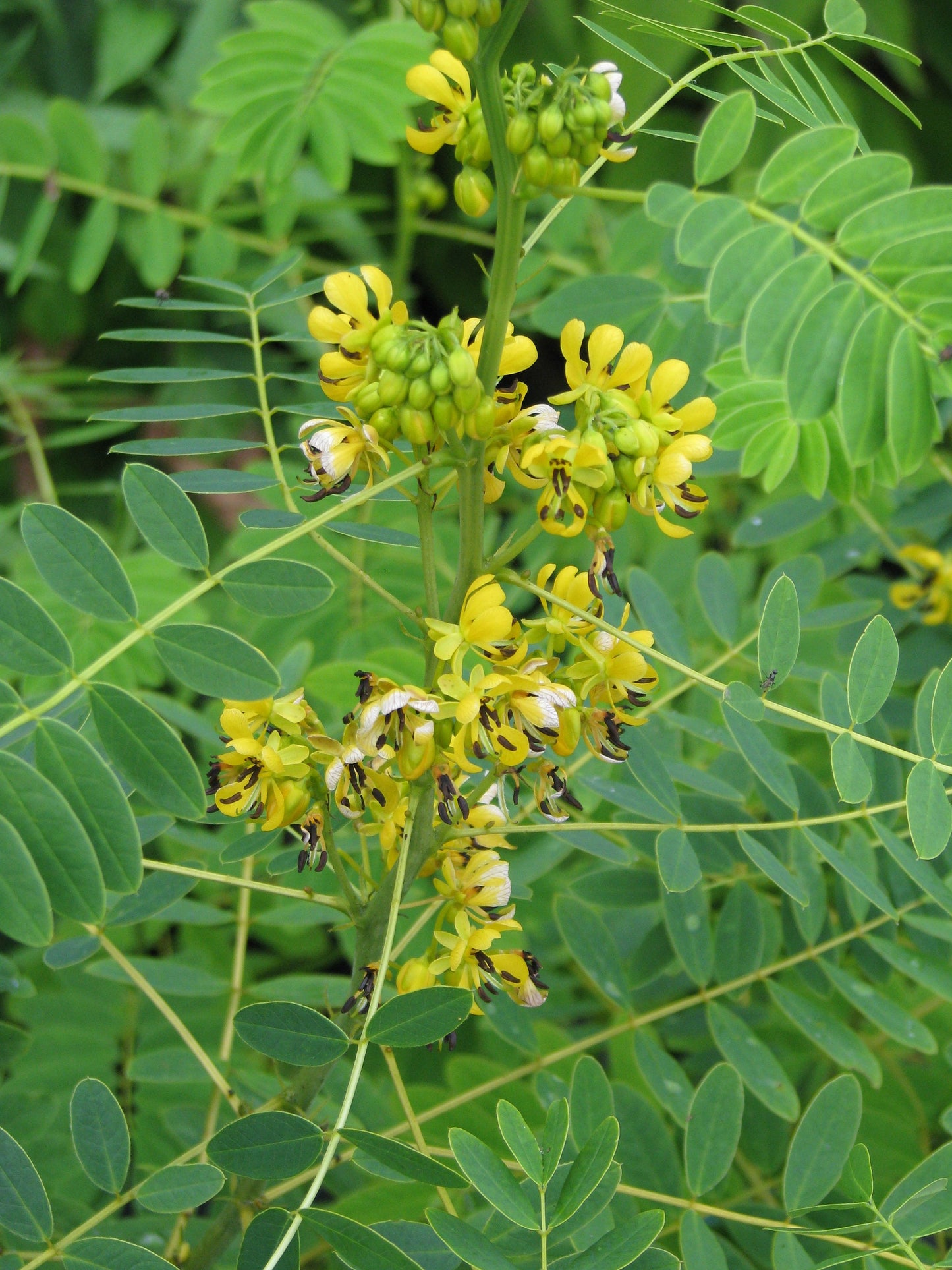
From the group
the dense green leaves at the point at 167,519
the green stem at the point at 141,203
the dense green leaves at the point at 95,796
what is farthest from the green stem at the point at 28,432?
the dense green leaves at the point at 95,796

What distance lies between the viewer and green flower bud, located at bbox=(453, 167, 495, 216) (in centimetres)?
79

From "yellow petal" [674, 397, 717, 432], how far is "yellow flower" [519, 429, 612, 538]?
86 millimetres

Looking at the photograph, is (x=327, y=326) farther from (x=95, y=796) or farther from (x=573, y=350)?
(x=95, y=796)

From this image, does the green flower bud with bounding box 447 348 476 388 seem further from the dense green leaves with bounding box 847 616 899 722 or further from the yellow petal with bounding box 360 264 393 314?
the dense green leaves with bounding box 847 616 899 722

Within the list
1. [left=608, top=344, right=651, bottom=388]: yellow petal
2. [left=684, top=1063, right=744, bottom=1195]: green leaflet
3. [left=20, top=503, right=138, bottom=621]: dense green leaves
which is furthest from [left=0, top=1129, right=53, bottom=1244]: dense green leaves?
[left=608, top=344, right=651, bottom=388]: yellow petal

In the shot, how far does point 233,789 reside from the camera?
86 cm

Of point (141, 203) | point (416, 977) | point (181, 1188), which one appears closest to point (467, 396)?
point (416, 977)

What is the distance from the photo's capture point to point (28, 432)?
1798 millimetres

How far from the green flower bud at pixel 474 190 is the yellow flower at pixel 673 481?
22 centimetres

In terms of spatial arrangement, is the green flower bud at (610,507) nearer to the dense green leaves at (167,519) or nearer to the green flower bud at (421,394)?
the green flower bud at (421,394)

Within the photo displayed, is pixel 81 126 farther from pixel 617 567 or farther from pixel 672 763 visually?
pixel 672 763

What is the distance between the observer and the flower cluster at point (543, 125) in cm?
70

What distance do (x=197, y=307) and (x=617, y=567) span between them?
758 millimetres

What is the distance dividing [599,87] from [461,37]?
0.11 meters
